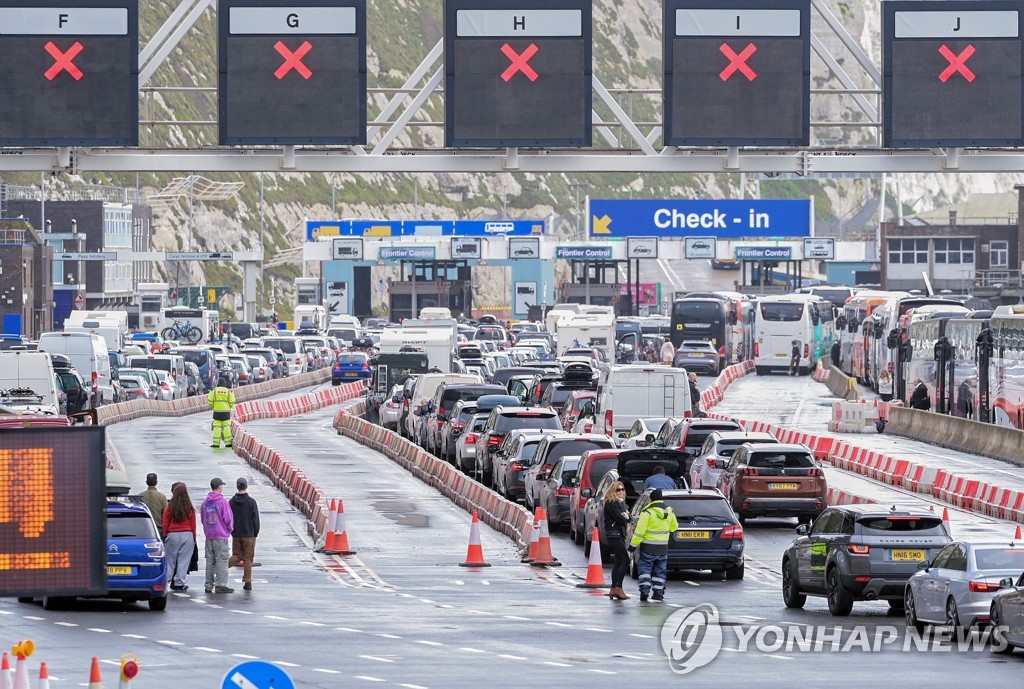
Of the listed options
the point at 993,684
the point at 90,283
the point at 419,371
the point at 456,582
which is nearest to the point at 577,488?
the point at 456,582

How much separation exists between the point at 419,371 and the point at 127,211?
9787cm

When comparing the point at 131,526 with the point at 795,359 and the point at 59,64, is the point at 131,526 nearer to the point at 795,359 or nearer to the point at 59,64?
the point at 59,64

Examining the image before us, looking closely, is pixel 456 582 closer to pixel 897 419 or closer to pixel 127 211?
pixel 897 419

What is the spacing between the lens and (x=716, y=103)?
95.8ft

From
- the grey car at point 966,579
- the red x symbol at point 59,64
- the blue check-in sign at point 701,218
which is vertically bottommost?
the grey car at point 966,579

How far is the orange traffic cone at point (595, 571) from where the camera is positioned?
25.5 meters

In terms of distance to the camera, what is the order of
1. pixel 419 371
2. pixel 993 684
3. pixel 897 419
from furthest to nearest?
pixel 419 371 → pixel 897 419 → pixel 993 684

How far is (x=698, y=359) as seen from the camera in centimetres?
8738

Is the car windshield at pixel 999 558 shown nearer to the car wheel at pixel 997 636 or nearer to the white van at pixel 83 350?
the car wheel at pixel 997 636

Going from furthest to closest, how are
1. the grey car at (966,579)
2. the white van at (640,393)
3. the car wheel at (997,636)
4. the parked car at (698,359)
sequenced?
1. the parked car at (698,359)
2. the white van at (640,393)
3. the grey car at (966,579)
4. the car wheel at (997,636)

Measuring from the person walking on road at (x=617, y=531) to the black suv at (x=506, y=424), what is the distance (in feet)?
40.8

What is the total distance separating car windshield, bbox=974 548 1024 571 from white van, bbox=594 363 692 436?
23.2 m

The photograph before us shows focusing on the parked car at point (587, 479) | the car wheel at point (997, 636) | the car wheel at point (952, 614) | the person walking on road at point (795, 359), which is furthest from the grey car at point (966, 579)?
the person walking on road at point (795, 359)

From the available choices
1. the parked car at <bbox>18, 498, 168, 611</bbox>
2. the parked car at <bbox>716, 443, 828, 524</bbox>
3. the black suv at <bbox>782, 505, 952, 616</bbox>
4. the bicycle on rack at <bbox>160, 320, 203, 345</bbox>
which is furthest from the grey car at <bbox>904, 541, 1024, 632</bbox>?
the bicycle on rack at <bbox>160, 320, 203, 345</bbox>
